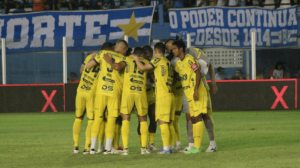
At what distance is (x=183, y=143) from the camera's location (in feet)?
35.9

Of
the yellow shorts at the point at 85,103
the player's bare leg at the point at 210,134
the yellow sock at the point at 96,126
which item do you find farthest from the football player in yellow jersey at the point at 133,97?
the player's bare leg at the point at 210,134

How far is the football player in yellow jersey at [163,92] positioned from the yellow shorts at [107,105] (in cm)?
65

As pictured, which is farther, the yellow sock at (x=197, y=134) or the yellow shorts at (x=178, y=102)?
the yellow shorts at (x=178, y=102)

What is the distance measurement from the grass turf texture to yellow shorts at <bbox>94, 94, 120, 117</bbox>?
690 mm

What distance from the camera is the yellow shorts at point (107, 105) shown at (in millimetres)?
9367

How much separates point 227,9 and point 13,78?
820 centimetres

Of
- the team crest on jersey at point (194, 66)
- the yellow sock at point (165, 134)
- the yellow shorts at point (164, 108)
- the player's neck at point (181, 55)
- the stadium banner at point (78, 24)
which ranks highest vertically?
the stadium banner at point (78, 24)

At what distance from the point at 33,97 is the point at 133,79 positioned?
36.9ft

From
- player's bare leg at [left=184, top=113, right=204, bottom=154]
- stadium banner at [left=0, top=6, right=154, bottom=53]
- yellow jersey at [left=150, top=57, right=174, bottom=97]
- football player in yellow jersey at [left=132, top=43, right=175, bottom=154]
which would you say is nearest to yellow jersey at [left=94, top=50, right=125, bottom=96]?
football player in yellow jersey at [left=132, top=43, right=175, bottom=154]

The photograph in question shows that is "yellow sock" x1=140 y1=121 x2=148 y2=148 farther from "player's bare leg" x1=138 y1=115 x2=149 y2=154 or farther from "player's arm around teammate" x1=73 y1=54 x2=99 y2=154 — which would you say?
"player's arm around teammate" x1=73 y1=54 x2=99 y2=154

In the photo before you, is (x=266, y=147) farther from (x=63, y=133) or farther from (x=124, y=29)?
(x=124, y=29)

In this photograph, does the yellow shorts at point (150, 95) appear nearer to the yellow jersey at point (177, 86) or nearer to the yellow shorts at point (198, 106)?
the yellow jersey at point (177, 86)

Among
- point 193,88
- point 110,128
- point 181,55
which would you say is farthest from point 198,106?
point 110,128

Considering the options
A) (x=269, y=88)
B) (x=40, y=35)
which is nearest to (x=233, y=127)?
(x=269, y=88)
